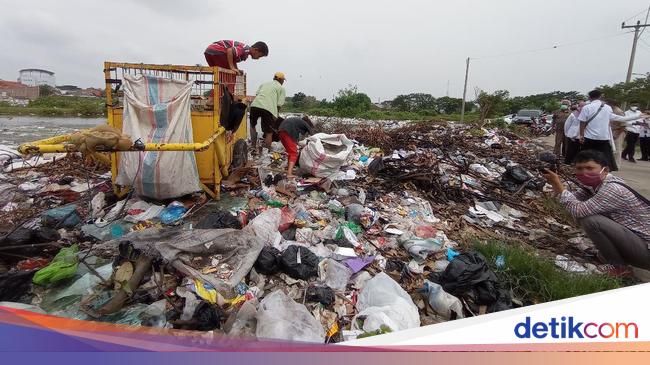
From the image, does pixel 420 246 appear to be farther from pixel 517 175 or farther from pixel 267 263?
pixel 517 175

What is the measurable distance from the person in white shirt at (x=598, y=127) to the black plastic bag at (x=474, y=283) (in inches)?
172

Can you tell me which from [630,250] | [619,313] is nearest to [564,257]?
[630,250]

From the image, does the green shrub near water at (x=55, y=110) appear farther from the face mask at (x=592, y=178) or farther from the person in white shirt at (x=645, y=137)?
the person in white shirt at (x=645, y=137)

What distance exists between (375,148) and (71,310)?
19.8 feet

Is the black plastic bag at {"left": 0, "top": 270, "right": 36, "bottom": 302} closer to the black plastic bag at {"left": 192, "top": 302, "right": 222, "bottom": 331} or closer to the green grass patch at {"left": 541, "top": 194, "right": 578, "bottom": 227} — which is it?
the black plastic bag at {"left": 192, "top": 302, "right": 222, "bottom": 331}

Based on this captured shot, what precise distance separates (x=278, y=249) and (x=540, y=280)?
2.05m

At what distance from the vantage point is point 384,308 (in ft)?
7.04

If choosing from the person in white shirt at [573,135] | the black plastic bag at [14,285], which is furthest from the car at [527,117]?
the black plastic bag at [14,285]

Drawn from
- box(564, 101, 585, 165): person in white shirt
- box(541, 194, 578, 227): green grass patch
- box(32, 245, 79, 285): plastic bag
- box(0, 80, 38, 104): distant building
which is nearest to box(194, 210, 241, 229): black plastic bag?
box(32, 245, 79, 285): plastic bag

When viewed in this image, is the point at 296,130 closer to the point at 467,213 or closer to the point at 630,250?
the point at 467,213

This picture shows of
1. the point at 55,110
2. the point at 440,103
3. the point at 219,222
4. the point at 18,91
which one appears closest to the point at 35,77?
the point at 18,91

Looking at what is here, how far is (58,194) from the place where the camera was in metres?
3.89

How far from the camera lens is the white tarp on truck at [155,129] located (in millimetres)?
3324

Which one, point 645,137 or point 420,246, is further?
→ point 645,137
